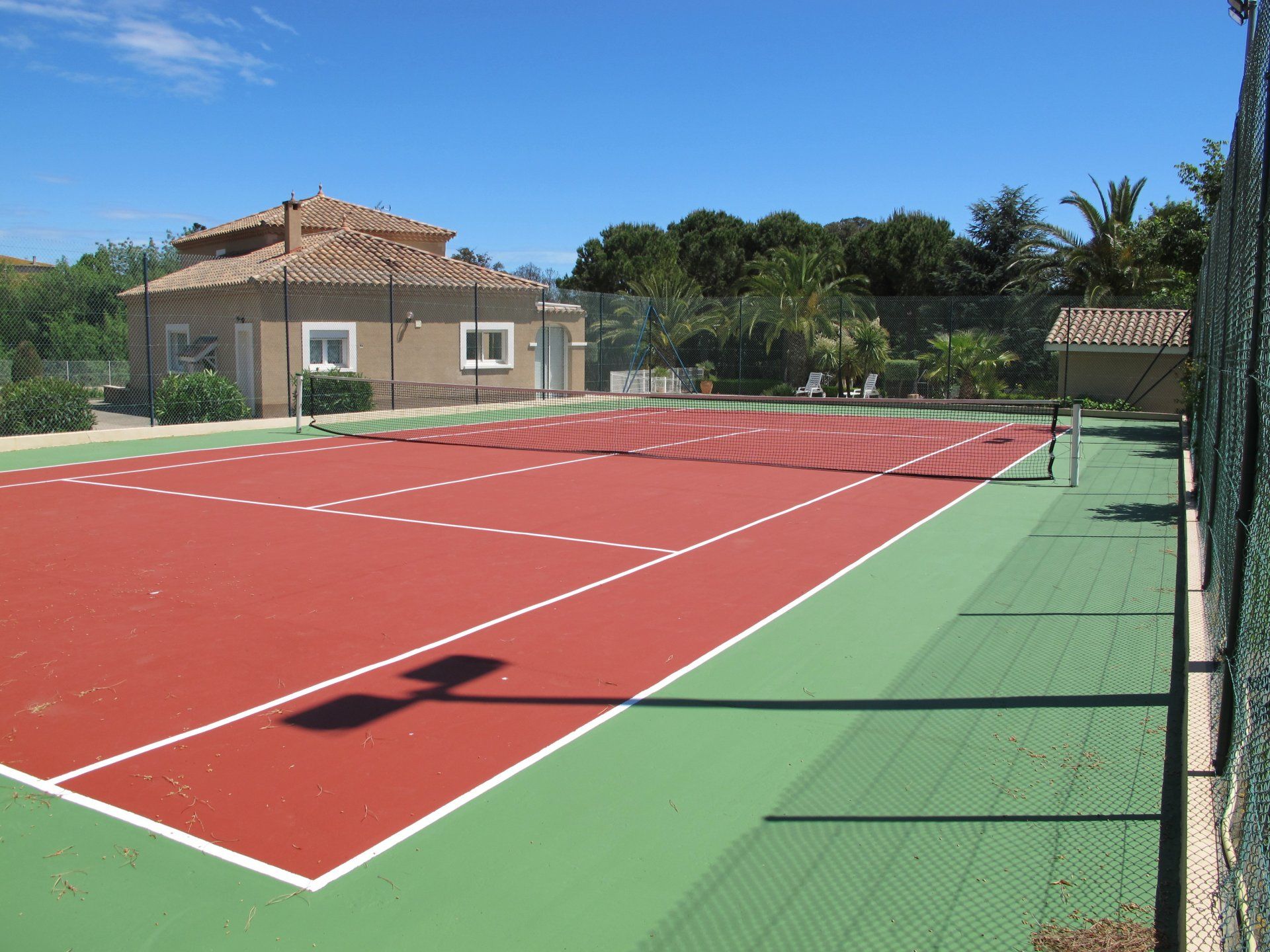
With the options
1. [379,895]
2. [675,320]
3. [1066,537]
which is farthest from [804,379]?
[379,895]

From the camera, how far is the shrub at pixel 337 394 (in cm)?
2347

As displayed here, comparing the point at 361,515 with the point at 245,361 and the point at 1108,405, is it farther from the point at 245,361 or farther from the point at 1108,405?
the point at 1108,405

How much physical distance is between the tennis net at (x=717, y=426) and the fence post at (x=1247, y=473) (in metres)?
9.82

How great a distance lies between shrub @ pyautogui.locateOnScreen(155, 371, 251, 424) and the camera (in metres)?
20.5

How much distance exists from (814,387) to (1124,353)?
906 centimetres

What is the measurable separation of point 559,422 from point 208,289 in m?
9.61

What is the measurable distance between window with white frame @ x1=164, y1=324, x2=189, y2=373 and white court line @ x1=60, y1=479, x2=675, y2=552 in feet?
47.0

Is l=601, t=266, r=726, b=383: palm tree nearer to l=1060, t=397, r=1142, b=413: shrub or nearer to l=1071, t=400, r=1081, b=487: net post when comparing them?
l=1060, t=397, r=1142, b=413: shrub

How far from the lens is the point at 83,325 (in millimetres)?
19375

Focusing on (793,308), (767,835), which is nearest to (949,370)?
(793,308)

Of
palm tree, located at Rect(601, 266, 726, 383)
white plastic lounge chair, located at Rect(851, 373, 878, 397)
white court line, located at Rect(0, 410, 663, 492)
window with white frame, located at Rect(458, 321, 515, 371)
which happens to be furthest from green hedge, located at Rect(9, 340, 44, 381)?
white plastic lounge chair, located at Rect(851, 373, 878, 397)

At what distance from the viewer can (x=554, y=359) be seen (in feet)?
108

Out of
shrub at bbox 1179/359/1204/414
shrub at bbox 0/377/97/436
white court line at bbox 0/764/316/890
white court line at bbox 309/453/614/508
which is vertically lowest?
white court line at bbox 0/764/316/890

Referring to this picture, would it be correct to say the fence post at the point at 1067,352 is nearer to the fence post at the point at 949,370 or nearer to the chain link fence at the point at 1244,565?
the fence post at the point at 949,370
